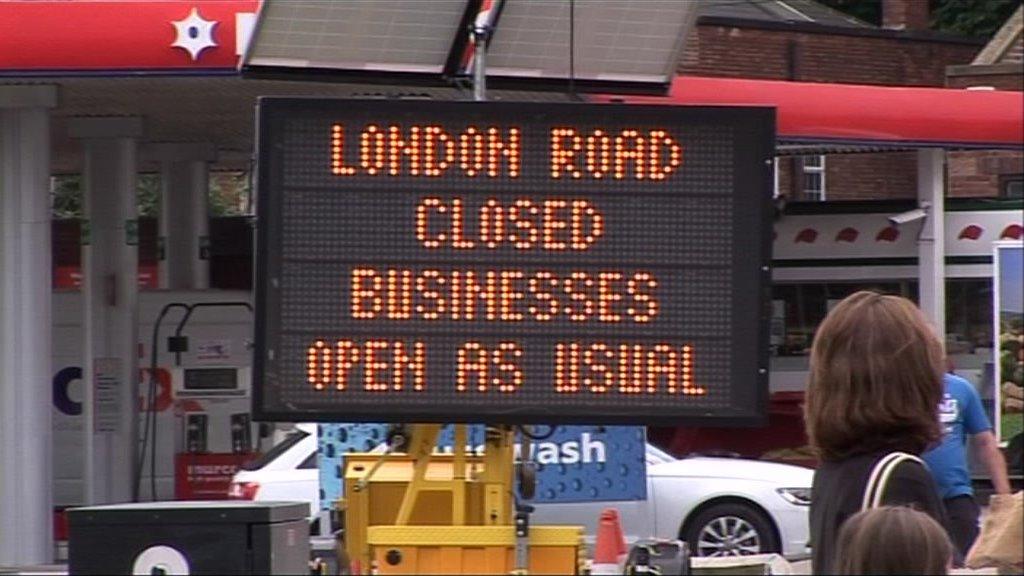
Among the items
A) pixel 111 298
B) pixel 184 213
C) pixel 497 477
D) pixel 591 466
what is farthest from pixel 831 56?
pixel 497 477

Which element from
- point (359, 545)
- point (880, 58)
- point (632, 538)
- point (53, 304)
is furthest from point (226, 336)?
point (880, 58)

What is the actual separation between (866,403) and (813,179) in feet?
106

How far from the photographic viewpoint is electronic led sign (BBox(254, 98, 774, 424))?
6.10 metres

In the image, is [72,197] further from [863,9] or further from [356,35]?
[356,35]

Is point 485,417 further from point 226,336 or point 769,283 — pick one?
point 226,336

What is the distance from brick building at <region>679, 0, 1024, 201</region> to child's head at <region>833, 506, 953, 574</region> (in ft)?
87.4

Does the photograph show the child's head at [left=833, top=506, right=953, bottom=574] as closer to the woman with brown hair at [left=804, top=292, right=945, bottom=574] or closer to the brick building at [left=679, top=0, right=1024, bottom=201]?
the woman with brown hair at [left=804, top=292, right=945, bottom=574]

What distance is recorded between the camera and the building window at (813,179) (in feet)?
120

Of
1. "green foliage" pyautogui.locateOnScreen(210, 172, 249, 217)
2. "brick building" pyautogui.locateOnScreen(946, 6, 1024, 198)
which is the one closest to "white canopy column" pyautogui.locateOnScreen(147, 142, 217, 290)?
"brick building" pyautogui.locateOnScreen(946, 6, 1024, 198)

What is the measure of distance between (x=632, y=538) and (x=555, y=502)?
0.95m

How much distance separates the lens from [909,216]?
22031 millimetres

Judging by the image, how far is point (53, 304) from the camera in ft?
67.5

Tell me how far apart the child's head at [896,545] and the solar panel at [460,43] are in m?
2.91

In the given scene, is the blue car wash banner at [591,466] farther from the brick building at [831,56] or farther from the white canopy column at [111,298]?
the brick building at [831,56]
